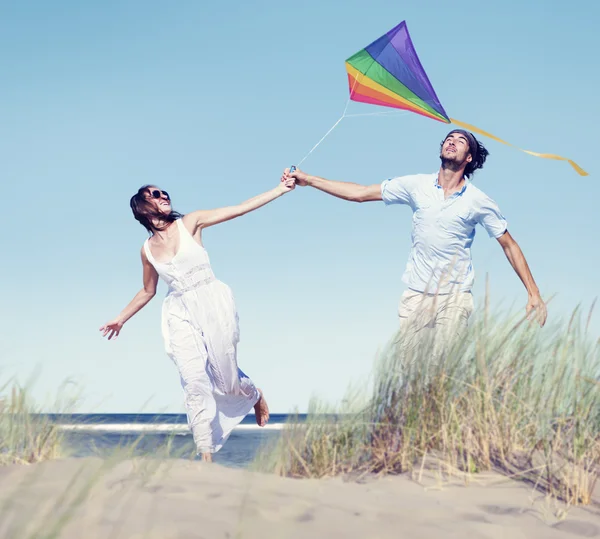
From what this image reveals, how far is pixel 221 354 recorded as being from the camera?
5895 mm

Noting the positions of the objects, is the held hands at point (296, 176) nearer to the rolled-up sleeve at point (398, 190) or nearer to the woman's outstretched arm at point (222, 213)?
the woman's outstretched arm at point (222, 213)

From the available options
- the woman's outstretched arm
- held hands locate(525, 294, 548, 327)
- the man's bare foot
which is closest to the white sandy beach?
held hands locate(525, 294, 548, 327)

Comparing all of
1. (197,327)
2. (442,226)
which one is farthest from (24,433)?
(442,226)

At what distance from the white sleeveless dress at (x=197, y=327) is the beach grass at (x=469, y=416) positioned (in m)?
1.27

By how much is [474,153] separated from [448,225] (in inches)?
31.4

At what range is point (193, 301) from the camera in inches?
228

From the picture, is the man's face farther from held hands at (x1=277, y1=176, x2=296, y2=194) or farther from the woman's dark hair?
the woman's dark hair

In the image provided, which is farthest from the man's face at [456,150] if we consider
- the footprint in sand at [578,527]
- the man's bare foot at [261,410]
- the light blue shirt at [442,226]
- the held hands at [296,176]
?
the footprint in sand at [578,527]

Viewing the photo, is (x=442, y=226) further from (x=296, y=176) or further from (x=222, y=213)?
(x=222, y=213)

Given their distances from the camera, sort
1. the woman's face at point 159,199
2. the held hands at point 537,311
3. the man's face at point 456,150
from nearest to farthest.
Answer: the held hands at point 537,311 → the man's face at point 456,150 → the woman's face at point 159,199

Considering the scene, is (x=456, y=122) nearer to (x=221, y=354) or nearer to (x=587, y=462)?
(x=221, y=354)

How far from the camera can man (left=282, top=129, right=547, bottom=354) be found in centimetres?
545

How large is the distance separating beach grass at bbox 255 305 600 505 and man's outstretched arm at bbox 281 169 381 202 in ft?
5.58

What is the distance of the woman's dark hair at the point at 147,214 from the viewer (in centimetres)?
580
